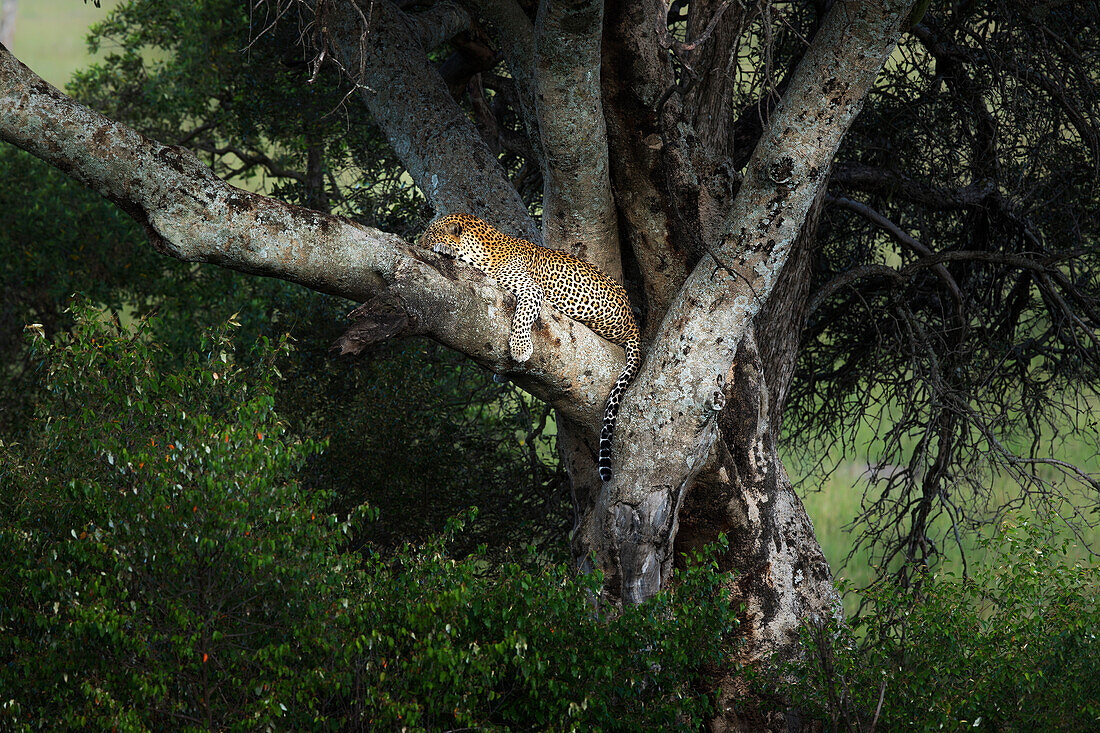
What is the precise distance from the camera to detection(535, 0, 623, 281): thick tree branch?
551 cm

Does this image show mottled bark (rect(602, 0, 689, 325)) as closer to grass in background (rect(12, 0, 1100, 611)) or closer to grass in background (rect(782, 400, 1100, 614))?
grass in background (rect(782, 400, 1100, 614))

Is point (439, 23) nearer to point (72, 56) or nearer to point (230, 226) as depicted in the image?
point (230, 226)

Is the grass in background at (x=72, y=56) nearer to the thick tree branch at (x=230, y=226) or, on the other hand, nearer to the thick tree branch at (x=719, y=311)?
the thick tree branch at (x=719, y=311)

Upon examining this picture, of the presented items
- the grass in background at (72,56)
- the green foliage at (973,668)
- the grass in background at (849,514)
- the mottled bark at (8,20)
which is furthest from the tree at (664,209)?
the mottled bark at (8,20)

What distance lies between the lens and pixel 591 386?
19.6 feet

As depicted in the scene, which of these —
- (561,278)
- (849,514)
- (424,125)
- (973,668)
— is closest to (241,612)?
(561,278)

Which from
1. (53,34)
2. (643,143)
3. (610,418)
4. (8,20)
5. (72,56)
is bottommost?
(610,418)

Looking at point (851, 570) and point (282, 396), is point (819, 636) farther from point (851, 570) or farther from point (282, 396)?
point (851, 570)

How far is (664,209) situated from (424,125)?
6.30 feet

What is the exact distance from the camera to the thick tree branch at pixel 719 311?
570 centimetres

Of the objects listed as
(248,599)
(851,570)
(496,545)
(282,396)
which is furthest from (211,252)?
(851,570)

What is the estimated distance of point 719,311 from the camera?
5.82 meters

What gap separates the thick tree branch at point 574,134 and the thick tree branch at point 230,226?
46.0 inches

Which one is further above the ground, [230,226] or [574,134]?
[574,134]
